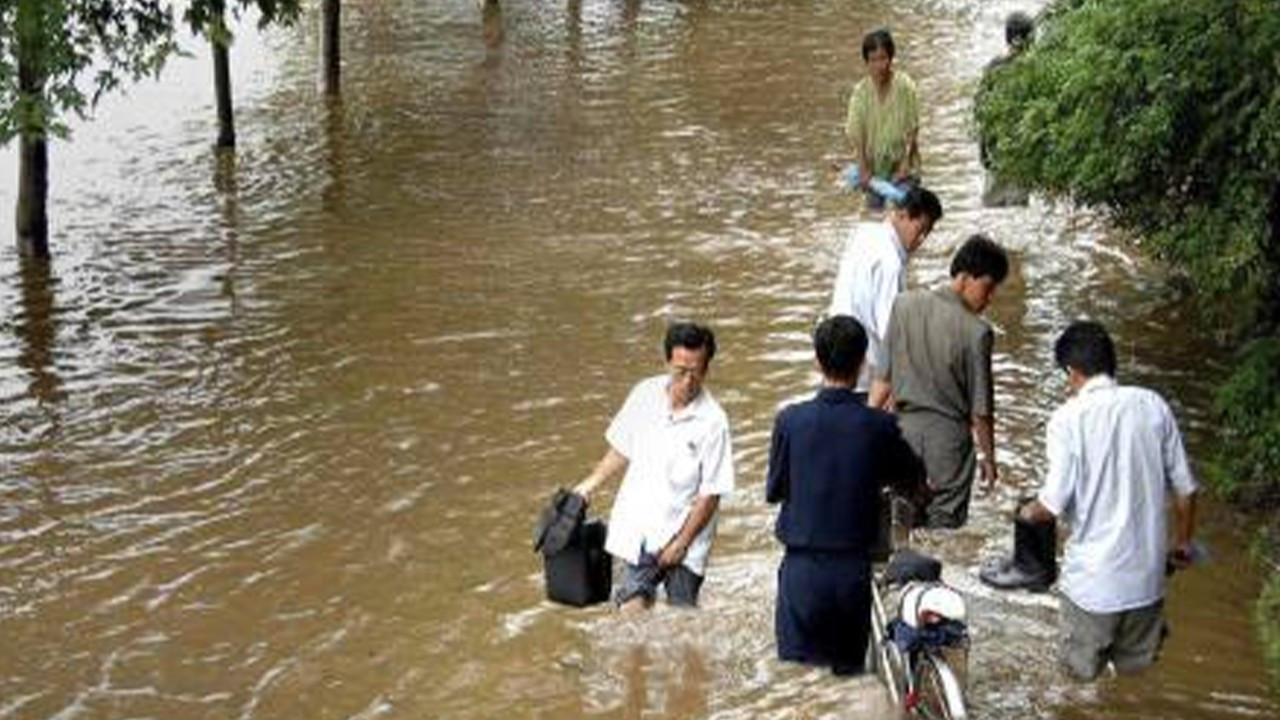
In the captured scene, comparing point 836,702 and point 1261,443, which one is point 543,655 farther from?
point 1261,443

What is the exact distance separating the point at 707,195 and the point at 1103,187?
776 centimetres

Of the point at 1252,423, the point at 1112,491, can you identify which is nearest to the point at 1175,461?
the point at 1112,491

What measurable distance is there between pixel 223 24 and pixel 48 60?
2115mm

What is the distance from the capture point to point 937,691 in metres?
6.50

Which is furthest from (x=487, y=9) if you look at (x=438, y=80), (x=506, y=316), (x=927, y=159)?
(x=506, y=316)

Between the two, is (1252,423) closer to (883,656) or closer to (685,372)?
(883,656)

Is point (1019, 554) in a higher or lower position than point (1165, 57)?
lower

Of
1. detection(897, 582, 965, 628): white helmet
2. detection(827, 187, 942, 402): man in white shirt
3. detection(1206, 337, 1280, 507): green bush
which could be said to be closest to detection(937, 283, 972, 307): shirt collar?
detection(827, 187, 942, 402): man in white shirt

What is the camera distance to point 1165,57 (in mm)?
9445

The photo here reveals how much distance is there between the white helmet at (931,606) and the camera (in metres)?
6.42

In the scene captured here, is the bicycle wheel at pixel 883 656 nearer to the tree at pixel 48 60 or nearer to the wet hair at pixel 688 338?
the wet hair at pixel 688 338

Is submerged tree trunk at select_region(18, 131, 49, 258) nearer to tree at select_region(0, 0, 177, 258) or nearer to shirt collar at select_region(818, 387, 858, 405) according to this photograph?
tree at select_region(0, 0, 177, 258)

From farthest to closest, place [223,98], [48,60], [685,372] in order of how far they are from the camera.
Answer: [223,98] < [48,60] < [685,372]

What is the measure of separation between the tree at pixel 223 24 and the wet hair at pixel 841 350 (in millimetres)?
9269
